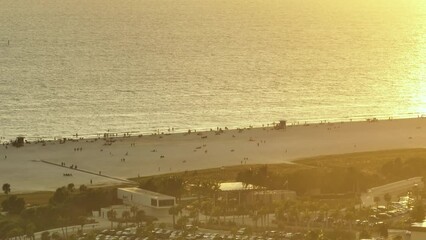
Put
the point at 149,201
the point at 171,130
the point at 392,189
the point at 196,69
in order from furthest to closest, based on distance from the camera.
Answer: the point at 196,69
the point at 171,130
the point at 392,189
the point at 149,201

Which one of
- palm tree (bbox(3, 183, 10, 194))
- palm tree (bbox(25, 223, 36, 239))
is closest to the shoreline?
palm tree (bbox(3, 183, 10, 194))

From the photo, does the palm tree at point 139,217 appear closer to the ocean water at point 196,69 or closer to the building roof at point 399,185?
the building roof at point 399,185

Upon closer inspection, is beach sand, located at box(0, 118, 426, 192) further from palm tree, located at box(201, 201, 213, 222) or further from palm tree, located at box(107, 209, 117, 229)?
palm tree, located at box(201, 201, 213, 222)

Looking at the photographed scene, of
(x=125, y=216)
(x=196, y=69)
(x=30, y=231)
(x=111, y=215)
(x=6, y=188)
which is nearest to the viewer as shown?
(x=30, y=231)

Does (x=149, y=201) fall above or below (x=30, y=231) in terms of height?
above

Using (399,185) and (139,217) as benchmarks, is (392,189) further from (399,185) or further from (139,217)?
(139,217)

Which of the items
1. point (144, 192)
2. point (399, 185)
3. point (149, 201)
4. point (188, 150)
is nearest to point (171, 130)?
point (188, 150)
